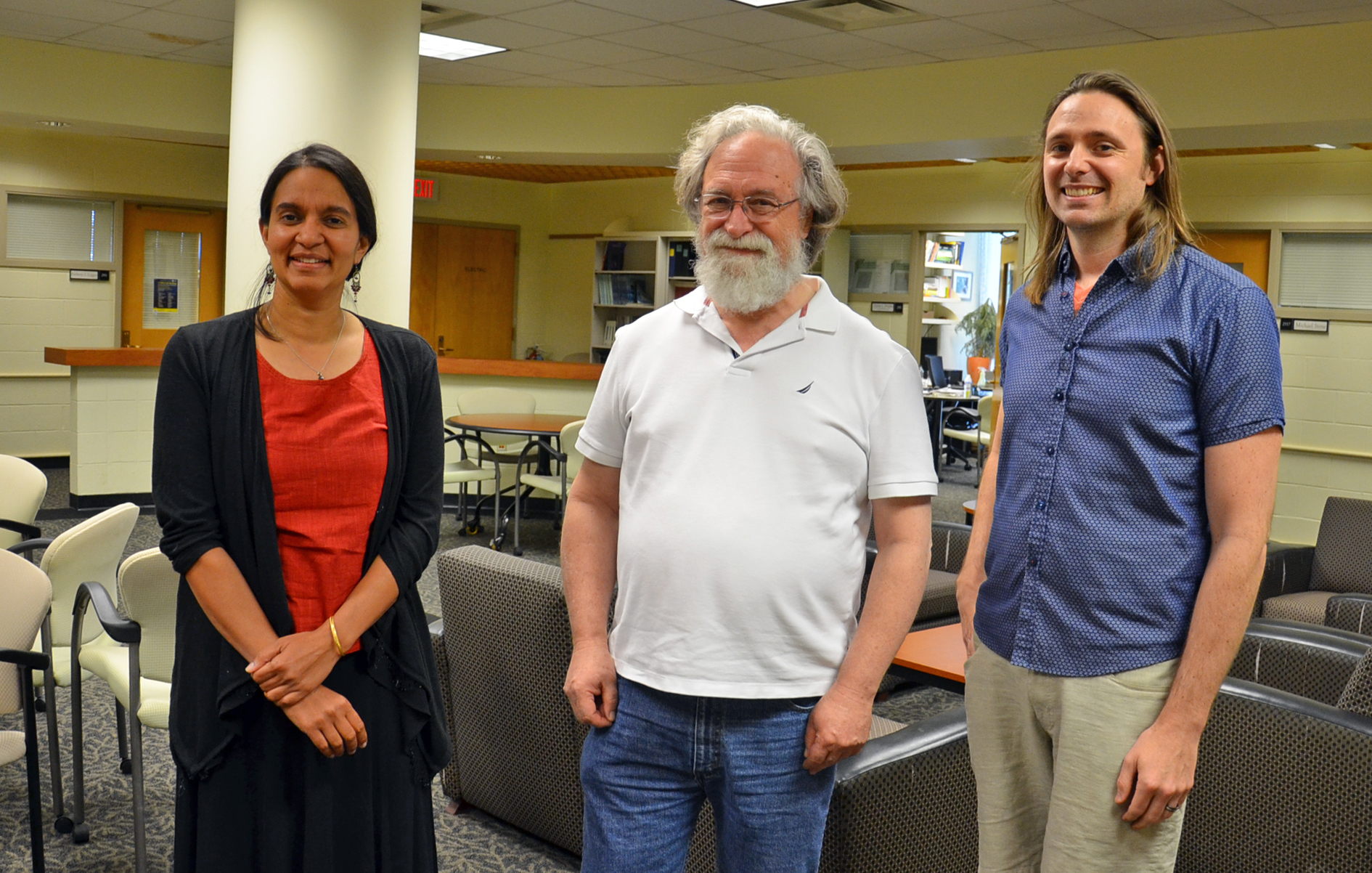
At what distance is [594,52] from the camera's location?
7.02m

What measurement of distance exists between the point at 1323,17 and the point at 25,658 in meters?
6.13

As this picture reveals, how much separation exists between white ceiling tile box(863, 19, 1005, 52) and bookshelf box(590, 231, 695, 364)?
4.48 meters

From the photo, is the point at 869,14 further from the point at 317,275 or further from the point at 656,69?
the point at 317,275

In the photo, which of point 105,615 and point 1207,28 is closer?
point 105,615

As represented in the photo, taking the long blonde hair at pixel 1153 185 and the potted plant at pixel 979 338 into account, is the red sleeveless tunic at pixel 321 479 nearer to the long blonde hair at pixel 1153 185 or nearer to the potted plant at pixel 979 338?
the long blonde hair at pixel 1153 185

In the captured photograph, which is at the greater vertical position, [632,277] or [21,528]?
[632,277]

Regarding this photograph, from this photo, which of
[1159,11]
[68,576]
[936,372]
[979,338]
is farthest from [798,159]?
[979,338]

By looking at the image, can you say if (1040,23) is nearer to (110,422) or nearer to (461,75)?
(461,75)

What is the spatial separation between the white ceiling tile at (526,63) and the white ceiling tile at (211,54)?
1464 millimetres

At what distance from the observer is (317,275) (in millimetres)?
1720

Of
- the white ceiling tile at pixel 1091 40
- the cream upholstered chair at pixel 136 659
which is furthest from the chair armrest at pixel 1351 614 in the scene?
the cream upholstered chair at pixel 136 659

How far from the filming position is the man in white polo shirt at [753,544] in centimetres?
148

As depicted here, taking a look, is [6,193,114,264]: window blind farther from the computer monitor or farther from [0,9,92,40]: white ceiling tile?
the computer monitor

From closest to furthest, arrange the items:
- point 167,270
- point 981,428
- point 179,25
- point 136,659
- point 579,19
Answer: point 136,659, point 579,19, point 179,25, point 981,428, point 167,270
